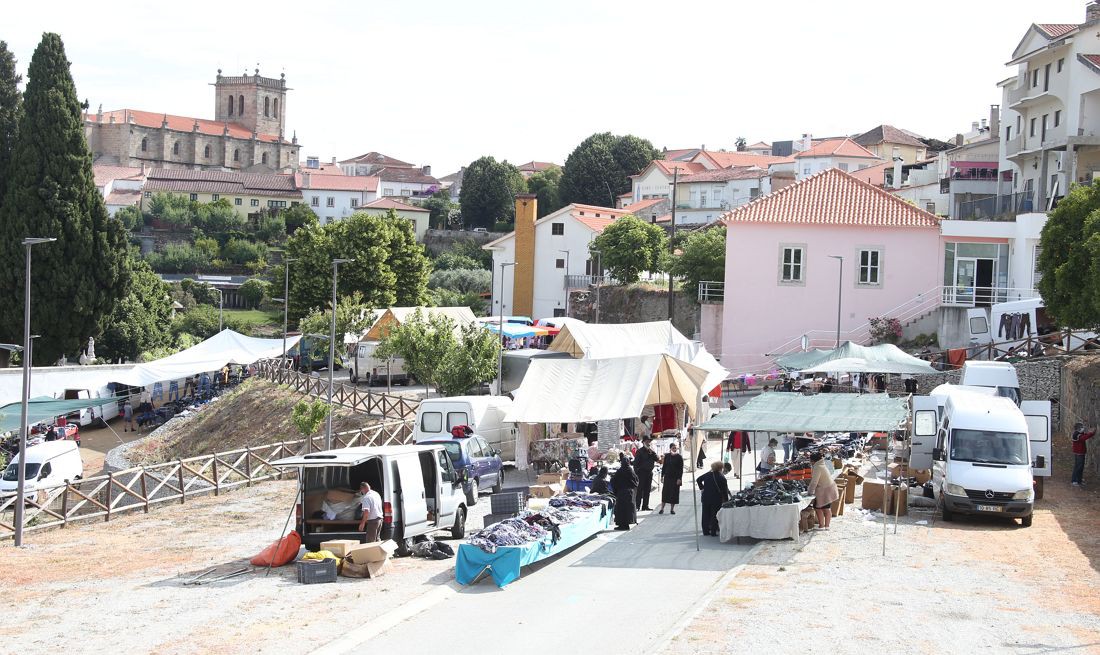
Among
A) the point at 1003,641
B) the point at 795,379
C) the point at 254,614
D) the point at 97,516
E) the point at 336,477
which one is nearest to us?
the point at 1003,641

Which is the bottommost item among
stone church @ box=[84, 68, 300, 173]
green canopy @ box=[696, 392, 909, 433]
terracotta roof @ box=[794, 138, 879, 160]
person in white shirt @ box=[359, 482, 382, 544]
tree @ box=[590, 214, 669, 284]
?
person in white shirt @ box=[359, 482, 382, 544]

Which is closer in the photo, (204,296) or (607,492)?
(607,492)

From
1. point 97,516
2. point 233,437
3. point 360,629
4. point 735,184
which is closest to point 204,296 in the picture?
point 735,184

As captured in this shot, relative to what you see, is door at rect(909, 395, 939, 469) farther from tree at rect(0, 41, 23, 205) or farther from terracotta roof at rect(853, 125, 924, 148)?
terracotta roof at rect(853, 125, 924, 148)

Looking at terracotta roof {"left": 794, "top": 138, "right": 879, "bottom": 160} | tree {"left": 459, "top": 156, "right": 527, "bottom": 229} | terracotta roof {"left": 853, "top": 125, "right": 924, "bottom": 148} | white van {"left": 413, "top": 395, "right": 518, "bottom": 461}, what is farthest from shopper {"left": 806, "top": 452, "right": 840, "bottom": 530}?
tree {"left": 459, "top": 156, "right": 527, "bottom": 229}

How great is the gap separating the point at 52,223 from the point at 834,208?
124 ft

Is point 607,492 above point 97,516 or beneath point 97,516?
above

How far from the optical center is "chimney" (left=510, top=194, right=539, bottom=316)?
3031 inches

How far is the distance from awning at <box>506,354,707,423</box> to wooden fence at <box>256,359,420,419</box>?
6.13 metres

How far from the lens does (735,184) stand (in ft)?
322

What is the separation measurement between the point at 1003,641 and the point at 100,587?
12.0m

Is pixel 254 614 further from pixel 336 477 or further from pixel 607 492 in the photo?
pixel 607 492

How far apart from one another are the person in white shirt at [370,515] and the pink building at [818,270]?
32745 millimetres

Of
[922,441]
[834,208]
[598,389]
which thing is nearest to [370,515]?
[598,389]
